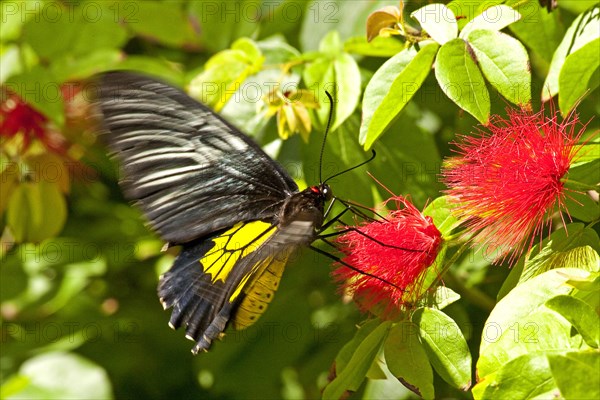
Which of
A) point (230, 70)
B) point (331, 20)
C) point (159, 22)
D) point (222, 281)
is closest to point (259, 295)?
point (222, 281)

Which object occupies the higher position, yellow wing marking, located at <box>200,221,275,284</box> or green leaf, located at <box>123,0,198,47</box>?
green leaf, located at <box>123,0,198,47</box>

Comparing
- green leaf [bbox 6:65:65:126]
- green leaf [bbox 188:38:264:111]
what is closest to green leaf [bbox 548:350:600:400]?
green leaf [bbox 188:38:264:111]

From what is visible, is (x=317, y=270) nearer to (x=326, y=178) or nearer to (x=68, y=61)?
(x=326, y=178)

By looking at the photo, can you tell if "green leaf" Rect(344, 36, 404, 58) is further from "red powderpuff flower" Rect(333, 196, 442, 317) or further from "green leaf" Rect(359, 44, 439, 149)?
"red powderpuff flower" Rect(333, 196, 442, 317)

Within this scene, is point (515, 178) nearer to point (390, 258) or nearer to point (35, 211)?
point (390, 258)

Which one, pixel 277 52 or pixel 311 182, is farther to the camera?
pixel 277 52
